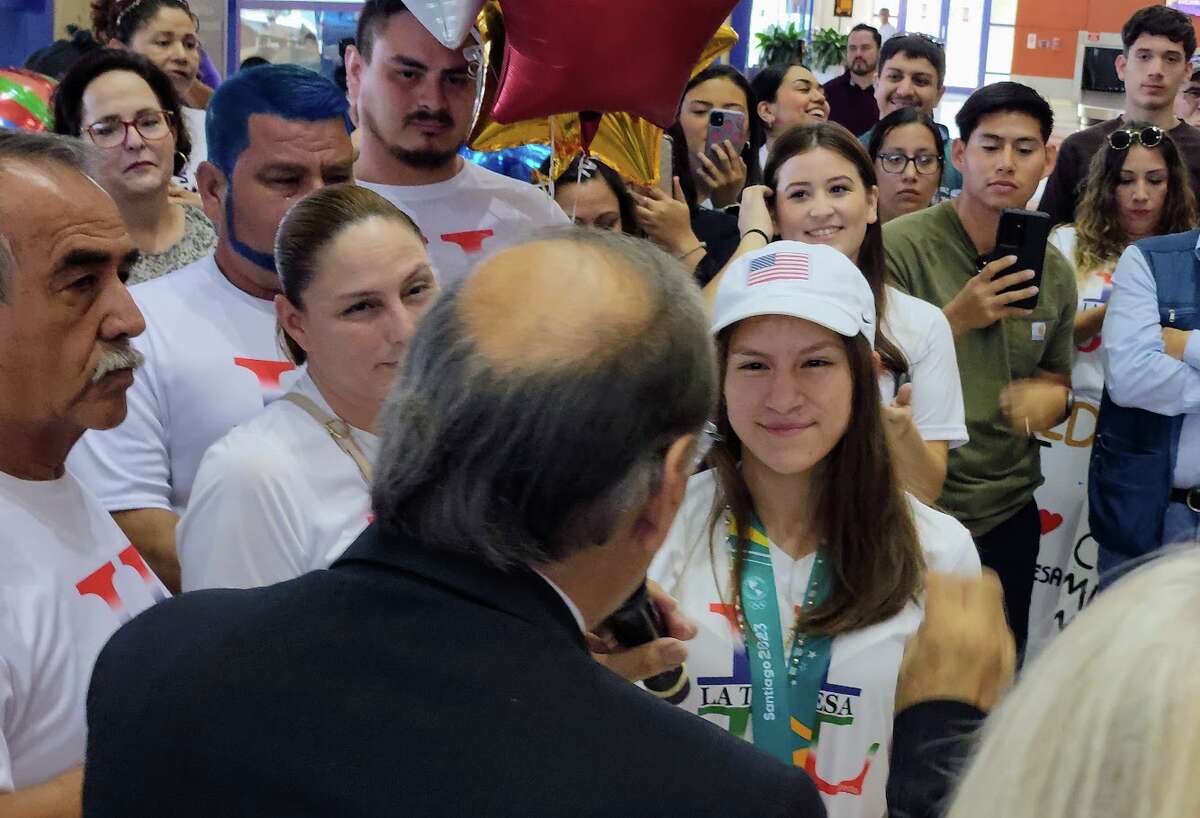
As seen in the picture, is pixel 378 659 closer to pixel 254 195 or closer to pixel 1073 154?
pixel 254 195

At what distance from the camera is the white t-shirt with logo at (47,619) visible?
1246 mm

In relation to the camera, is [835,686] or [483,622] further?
[835,686]

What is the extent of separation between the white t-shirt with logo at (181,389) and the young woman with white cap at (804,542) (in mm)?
708

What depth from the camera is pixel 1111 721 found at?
63 centimetres

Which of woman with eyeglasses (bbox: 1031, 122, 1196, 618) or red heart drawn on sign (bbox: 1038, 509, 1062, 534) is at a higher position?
woman with eyeglasses (bbox: 1031, 122, 1196, 618)

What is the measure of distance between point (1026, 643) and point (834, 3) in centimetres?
1217

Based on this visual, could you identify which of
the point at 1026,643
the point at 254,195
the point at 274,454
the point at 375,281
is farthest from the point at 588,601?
the point at 1026,643

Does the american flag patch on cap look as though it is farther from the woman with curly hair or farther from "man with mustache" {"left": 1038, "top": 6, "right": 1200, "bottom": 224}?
"man with mustache" {"left": 1038, "top": 6, "right": 1200, "bottom": 224}

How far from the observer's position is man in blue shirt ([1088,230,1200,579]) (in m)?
2.98

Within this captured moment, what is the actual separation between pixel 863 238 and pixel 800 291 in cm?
106

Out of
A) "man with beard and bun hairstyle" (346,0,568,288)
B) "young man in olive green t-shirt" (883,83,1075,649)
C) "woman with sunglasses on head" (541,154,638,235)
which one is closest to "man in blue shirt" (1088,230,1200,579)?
"young man in olive green t-shirt" (883,83,1075,649)

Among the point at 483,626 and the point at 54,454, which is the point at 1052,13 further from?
the point at 483,626

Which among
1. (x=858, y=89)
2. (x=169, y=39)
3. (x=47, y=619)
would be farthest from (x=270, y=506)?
(x=858, y=89)

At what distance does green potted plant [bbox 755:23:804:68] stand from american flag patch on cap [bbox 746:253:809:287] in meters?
7.09
